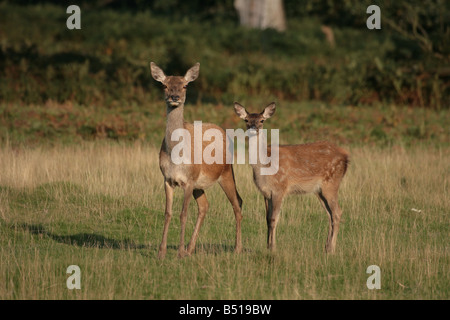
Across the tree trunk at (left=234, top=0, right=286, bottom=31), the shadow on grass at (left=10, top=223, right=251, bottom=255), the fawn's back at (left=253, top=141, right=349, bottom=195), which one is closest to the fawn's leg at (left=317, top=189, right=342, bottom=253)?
the fawn's back at (left=253, top=141, right=349, bottom=195)

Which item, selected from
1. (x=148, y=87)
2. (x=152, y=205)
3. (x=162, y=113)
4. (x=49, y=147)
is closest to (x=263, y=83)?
(x=148, y=87)

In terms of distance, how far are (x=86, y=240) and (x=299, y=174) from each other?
120 inches

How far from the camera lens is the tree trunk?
3550cm

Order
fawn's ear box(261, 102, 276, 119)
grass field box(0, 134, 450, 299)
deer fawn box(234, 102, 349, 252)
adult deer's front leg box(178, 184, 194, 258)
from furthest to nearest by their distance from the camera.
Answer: fawn's ear box(261, 102, 276, 119), deer fawn box(234, 102, 349, 252), adult deer's front leg box(178, 184, 194, 258), grass field box(0, 134, 450, 299)

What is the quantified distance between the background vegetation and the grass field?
33 millimetres

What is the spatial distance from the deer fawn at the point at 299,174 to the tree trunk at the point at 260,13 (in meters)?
24.8

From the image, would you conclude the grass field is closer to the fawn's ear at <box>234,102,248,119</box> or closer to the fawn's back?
the fawn's back

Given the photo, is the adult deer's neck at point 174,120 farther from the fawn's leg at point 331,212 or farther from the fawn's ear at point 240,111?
the fawn's leg at point 331,212

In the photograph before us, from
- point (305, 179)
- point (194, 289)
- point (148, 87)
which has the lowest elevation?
point (194, 289)

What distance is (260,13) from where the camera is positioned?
117ft

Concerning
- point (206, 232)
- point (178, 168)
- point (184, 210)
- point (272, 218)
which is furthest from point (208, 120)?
point (178, 168)

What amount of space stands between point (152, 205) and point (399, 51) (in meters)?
16.4

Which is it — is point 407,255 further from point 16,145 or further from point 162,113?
point 162,113

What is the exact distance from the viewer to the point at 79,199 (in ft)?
41.3
